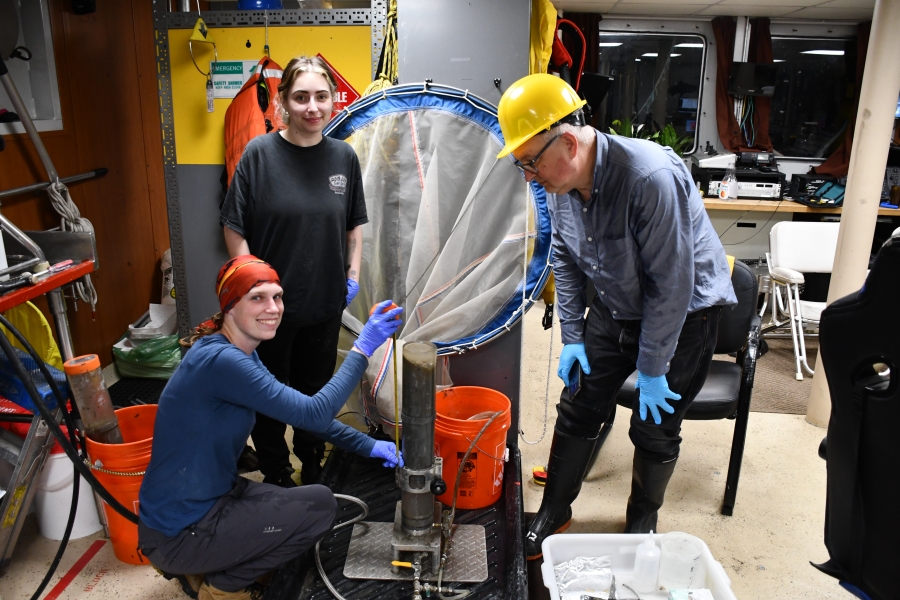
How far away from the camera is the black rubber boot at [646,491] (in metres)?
2.05

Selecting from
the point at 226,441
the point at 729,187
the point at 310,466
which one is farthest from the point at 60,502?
the point at 729,187

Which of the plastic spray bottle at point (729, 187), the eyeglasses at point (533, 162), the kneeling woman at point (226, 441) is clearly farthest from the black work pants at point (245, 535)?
the plastic spray bottle at point (729, 187)

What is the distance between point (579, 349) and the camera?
80.8 inches

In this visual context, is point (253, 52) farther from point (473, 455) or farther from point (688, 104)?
point (688, 104)

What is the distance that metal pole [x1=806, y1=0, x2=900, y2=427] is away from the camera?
2.61 metres

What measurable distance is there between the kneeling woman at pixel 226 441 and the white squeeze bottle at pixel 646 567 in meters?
0.94

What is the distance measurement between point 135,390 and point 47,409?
1.56 meters

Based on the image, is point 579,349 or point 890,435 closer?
point 890,435

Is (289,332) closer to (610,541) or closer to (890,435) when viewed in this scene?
(610,541)

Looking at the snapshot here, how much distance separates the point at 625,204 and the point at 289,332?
1155 mm

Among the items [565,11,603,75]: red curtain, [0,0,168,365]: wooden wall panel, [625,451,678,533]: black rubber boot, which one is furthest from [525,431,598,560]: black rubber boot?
[565,11,603,75]: red curtain

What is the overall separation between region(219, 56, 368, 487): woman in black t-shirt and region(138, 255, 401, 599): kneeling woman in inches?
15.2

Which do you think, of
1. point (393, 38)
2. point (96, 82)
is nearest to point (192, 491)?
point (393, 38)

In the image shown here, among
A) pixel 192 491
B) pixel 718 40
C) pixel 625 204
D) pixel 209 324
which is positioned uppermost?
pixel 718 40
